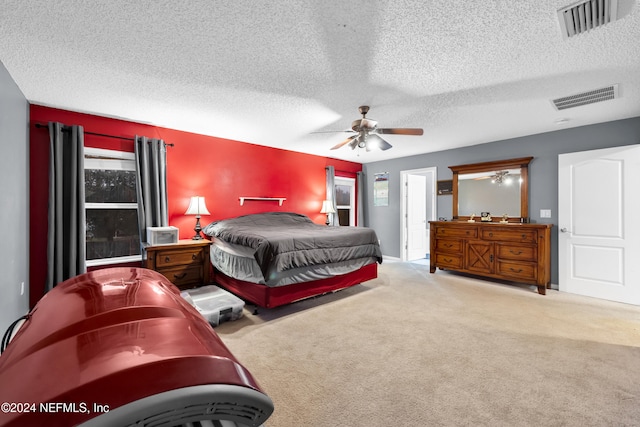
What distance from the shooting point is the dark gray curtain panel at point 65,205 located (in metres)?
3.16

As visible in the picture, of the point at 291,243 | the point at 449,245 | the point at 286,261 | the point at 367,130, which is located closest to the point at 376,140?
the point at 367,130

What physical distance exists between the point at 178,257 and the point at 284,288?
1.59 m

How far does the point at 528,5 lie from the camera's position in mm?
1682

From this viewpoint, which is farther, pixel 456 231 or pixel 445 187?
pixel 445 187

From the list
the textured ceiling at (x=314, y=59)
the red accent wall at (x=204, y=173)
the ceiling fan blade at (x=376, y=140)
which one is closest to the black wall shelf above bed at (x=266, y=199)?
the red accent wall at (x=204, y=173)

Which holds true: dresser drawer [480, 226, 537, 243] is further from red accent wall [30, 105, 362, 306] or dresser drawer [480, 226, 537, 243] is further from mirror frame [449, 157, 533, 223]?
red accent wall [30, 105, 362, 306]

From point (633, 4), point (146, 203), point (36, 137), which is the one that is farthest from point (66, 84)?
point (633, 4)

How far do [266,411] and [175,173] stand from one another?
14.2 feet

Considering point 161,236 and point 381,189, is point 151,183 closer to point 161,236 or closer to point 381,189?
point 161,236

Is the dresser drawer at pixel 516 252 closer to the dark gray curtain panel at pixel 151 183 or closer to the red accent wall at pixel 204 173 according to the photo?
the red accent wall at pixel 204 173

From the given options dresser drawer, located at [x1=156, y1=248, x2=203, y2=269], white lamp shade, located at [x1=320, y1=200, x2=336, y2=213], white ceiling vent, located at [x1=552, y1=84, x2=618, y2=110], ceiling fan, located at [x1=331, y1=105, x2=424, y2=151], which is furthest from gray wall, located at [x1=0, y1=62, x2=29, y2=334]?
white ceiling vent, located at [x1=552, y1=84, x2=618, y2=110]

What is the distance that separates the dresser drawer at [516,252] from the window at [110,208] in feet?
17.7

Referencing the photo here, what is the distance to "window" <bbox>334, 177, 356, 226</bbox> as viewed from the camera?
6.76m

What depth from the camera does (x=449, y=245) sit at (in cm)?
494
